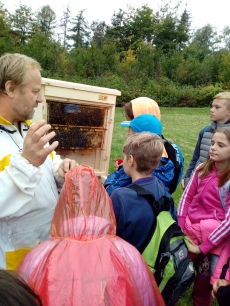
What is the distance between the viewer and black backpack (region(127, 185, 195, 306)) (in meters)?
1.68

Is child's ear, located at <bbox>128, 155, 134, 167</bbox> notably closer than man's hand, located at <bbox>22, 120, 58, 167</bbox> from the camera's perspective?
No

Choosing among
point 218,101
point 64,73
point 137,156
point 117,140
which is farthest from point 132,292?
point 64,73

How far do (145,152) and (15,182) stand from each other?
35.4 inches

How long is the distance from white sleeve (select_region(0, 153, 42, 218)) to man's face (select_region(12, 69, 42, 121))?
47 cm

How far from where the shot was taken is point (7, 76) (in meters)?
1.82

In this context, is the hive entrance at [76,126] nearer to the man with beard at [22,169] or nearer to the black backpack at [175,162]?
the black backpack at [175,162]

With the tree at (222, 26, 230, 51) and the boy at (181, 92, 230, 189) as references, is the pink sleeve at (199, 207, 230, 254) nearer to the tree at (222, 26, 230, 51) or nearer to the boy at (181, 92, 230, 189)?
the boy at (181, 92, 230, 189)

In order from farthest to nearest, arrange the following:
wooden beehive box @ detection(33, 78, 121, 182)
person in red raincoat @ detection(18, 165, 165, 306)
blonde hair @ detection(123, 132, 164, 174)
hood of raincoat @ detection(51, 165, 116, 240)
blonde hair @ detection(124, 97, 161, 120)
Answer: wooden beehive box @ detection(33, 78, 121, 182) < blonde hair @ detection(124, 97, 161, 120) < blonde hair @ detection(123, 132, 164, 174) < hood of raincoat @ detection(51, 165, 116, 240) < person in red raincoat @ detection(18, 165, 165, 306)

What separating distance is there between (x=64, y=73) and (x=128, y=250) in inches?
1006

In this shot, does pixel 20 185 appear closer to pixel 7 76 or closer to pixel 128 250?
pixel 128 250

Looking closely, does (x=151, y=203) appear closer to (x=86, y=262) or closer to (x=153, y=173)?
(x=153, y=173)

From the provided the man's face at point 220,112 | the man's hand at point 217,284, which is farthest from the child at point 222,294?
the man's face at point 220,112

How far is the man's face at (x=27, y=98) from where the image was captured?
1.83 meters

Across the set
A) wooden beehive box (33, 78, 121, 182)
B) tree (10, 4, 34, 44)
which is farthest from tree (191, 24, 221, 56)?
wooden beehive box (33, 78, 121, 182)
